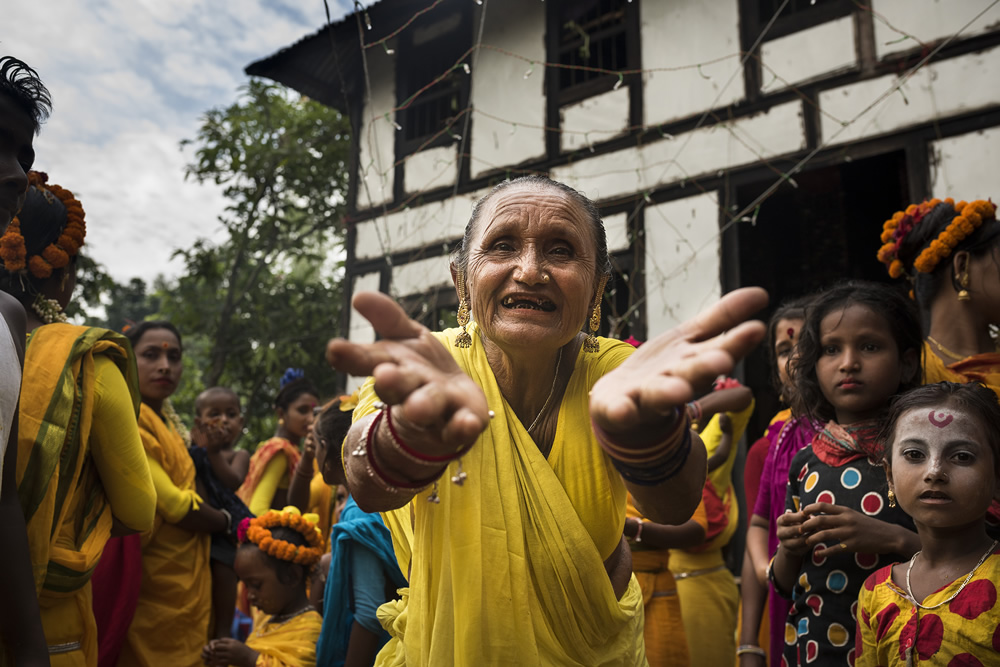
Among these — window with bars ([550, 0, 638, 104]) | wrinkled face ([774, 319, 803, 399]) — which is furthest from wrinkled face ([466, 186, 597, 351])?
window with bars ([550, 0, 638, 104])

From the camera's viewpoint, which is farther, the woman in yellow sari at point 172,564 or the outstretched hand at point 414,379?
the woman in yellow sari at point 172,564

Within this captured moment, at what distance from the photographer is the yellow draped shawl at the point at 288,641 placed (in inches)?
137

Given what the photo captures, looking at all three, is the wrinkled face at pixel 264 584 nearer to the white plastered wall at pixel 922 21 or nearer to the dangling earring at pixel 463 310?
the dangling earring at pixel 463 310

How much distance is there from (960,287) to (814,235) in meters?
6.92

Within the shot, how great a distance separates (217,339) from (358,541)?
9.63 m

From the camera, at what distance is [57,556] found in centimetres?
242

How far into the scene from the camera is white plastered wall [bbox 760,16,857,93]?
21.5 ft

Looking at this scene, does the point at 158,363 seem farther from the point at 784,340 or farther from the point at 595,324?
the point at 784,340

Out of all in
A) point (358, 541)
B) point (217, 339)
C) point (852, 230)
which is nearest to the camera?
point (358, 541)

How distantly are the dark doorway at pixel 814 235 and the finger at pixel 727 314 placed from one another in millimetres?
7320

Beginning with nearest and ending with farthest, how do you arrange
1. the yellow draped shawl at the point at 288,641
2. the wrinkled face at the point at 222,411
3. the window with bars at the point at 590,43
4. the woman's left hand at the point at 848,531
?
the woman's left hand at the point at 848,531, the yellow draped shawl at the point at 288,641, the wrinkled face at the point at 222,411, the window with bars at the point at 590,43

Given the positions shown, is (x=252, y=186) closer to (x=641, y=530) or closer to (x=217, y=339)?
(x=217, y=339)

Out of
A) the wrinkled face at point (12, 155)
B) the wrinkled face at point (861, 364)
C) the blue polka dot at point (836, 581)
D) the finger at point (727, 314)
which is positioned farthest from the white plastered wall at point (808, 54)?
the wrinkled face at point (12, 155)

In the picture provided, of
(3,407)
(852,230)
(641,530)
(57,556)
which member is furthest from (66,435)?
(852,230)
